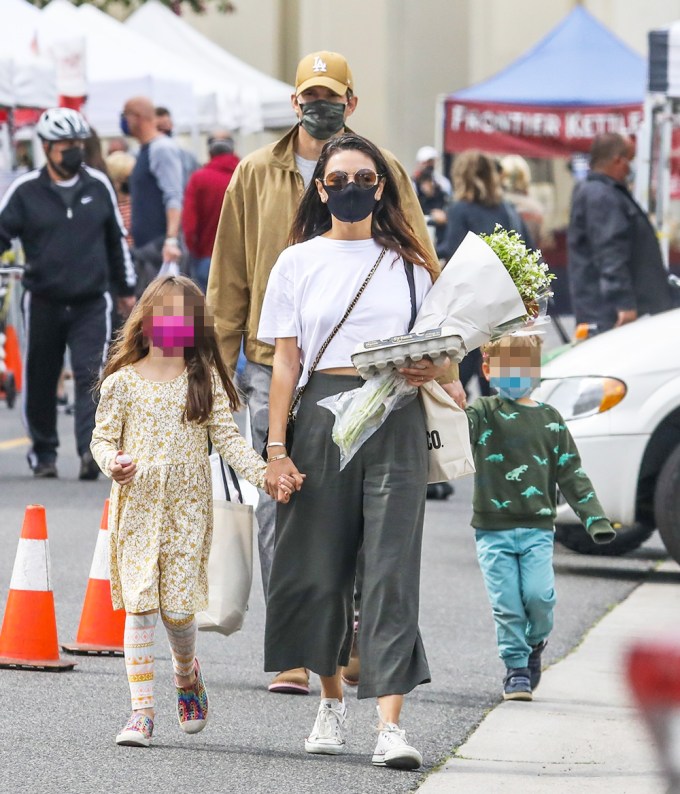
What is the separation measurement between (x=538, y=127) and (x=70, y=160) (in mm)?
13658

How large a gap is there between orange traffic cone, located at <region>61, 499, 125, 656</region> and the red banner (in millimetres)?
16747

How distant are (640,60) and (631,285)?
14984mm

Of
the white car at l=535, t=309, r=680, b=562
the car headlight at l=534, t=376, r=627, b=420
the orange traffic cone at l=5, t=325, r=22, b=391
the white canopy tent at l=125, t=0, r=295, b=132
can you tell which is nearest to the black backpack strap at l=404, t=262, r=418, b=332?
the white car at l=535, t=309, r=680, b=562

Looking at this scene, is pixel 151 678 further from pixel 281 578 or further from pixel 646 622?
pixel 646 622

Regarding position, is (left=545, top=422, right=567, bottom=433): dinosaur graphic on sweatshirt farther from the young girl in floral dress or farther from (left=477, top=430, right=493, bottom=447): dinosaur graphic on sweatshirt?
the young girl in floral dress

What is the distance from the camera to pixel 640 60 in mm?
25250

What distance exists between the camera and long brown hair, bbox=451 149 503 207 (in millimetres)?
11008

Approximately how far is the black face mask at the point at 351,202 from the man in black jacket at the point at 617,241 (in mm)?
5961

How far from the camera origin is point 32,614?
244 inches

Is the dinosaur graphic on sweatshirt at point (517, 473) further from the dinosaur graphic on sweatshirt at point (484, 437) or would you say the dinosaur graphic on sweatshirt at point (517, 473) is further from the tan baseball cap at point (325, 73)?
the tan baseball cap at point (325, 73)

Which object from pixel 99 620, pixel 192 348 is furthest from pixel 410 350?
pixel 99 620

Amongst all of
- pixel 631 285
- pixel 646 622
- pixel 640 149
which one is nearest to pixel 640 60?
pixel 640 149

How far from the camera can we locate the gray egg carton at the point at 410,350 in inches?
190

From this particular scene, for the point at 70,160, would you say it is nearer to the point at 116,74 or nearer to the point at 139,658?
the point at 139,658
